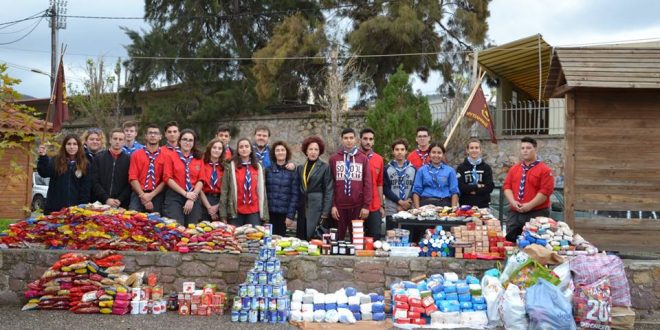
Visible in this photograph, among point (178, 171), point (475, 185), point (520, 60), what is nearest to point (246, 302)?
point (178, 171)

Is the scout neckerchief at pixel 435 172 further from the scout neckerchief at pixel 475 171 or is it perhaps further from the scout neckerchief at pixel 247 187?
the scout neckerchief at pixel 247 187

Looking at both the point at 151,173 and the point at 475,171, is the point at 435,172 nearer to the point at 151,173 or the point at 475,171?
the point at 475,171

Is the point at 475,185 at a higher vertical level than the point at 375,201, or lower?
higher

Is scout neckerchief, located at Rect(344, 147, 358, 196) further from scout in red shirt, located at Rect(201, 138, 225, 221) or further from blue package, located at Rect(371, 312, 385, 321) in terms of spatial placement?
blue package, located at Rect(371, 312, 385, 321)

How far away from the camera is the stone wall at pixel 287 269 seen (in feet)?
27.0

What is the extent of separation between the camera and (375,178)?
966cm

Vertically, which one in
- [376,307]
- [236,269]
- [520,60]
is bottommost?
[376,307]

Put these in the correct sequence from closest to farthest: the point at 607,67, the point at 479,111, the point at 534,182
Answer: the point at 607,67 → the point at 534,182 → the point at 479,111

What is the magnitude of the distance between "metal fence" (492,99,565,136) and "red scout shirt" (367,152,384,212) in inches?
439

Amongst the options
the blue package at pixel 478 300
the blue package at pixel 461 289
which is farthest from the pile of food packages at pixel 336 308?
the blue package at pixel 478 300

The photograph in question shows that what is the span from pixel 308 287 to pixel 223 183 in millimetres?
1907

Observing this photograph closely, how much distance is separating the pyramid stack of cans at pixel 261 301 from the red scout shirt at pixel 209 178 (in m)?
1.93

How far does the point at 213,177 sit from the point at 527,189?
4.18 meters

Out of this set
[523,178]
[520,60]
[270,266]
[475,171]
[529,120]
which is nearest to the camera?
[270,266]
